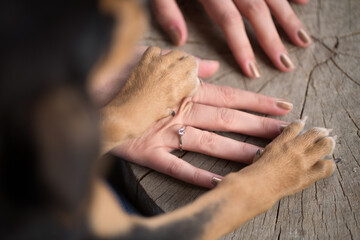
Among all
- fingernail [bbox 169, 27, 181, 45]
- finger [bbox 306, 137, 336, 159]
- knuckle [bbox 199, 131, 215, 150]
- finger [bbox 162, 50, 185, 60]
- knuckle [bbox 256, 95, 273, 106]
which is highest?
finger [bbox 162, 50, 185, 60]

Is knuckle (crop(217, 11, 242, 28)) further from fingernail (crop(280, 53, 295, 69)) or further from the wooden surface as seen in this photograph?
fingernail (crop(280, 53, 295, 69))

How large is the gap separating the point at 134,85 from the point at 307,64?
75cm

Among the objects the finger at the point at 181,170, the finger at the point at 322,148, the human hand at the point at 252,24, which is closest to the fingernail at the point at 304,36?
the human hand at the point at 252,24

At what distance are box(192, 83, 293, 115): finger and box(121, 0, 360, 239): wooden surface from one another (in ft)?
0.22

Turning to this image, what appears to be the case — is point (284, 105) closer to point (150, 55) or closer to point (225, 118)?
point (225, 118)

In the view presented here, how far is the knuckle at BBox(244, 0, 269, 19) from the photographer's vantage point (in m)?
1.68

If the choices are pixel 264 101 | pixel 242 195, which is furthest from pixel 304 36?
pixel 242 195

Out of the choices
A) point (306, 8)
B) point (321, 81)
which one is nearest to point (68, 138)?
point (321, 81)

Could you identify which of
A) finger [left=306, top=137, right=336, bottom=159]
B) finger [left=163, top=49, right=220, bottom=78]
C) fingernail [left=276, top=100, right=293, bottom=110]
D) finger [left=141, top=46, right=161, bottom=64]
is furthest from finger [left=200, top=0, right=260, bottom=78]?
finger [left=306, top=137, right=336, bottom=159]

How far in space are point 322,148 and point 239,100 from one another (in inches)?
14.6

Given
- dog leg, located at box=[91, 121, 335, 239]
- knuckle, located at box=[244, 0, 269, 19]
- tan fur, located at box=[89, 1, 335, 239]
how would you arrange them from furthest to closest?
knuckle, located at box=[244, 0, 269, 19] → tan fur, located at box=[89, 1, 335, 239] → dog leg, located at box=[91, 121, 335, 239]

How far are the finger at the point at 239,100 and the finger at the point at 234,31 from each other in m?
0.17

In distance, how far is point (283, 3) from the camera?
1.72 meters

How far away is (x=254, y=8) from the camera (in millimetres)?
1688
